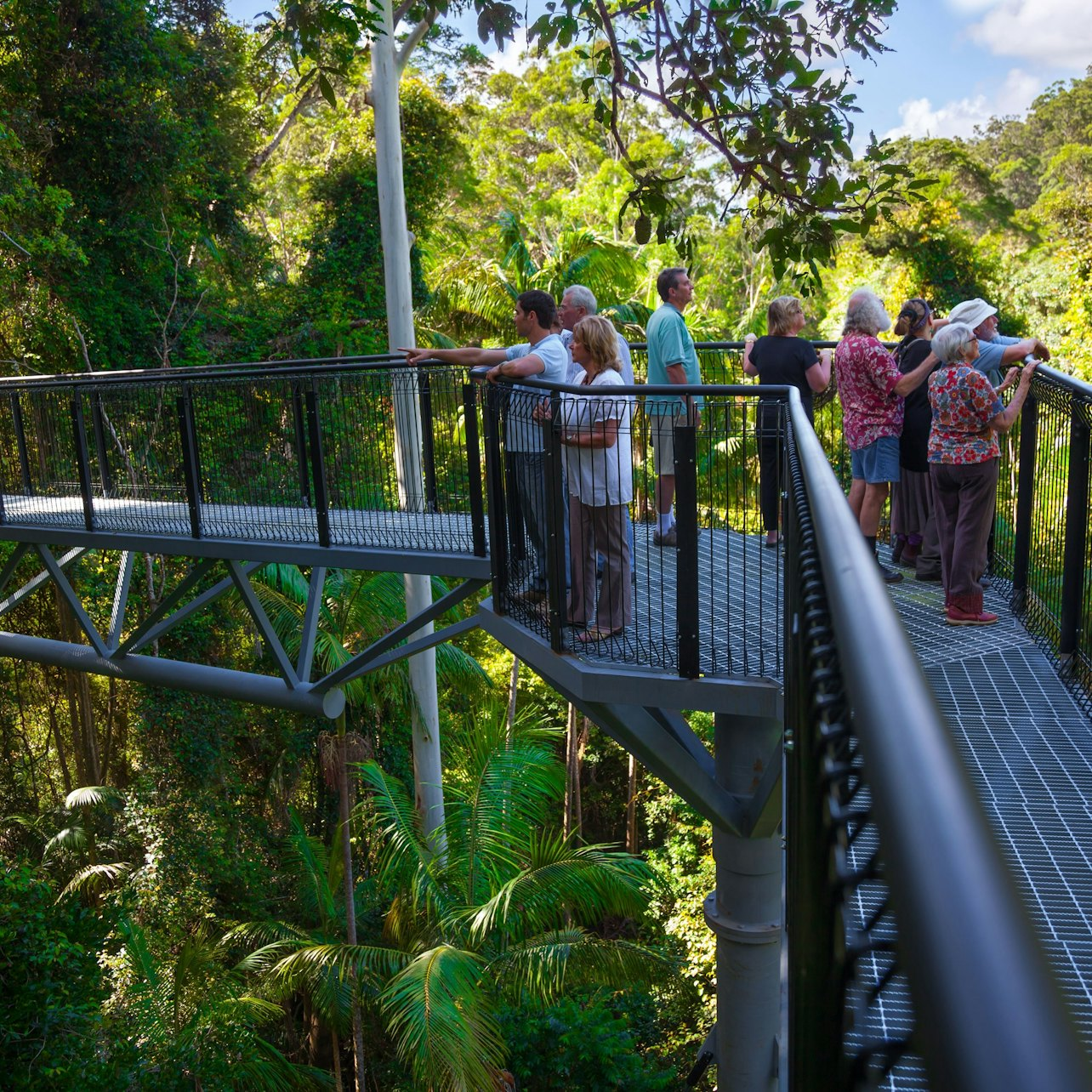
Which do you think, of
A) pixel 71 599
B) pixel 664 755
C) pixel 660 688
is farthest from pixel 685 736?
pixel 71 599

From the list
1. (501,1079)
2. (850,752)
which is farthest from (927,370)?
(501,1079)

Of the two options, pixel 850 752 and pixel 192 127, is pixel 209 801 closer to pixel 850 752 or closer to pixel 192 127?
pixel 192 127

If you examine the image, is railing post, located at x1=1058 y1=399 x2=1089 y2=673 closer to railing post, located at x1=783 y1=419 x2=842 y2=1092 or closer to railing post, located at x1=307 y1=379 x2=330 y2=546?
railing post, located at x1=783 y1=419 x2=842 y2=1092

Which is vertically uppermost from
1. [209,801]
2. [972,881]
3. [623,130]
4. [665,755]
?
[623,130]

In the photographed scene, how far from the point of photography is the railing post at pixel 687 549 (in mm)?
5516

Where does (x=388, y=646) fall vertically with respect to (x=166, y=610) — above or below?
below

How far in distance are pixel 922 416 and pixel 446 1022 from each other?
6257 mm

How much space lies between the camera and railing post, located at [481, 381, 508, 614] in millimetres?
6727

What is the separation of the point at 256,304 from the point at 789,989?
64.4 ft

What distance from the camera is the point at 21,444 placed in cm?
1191

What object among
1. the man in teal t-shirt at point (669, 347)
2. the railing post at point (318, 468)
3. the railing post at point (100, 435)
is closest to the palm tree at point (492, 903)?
the railing post at point (318, 468)

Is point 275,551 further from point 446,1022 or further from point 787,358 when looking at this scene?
point 787,358

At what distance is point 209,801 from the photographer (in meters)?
17.5

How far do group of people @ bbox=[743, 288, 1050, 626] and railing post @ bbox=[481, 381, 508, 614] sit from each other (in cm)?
156
